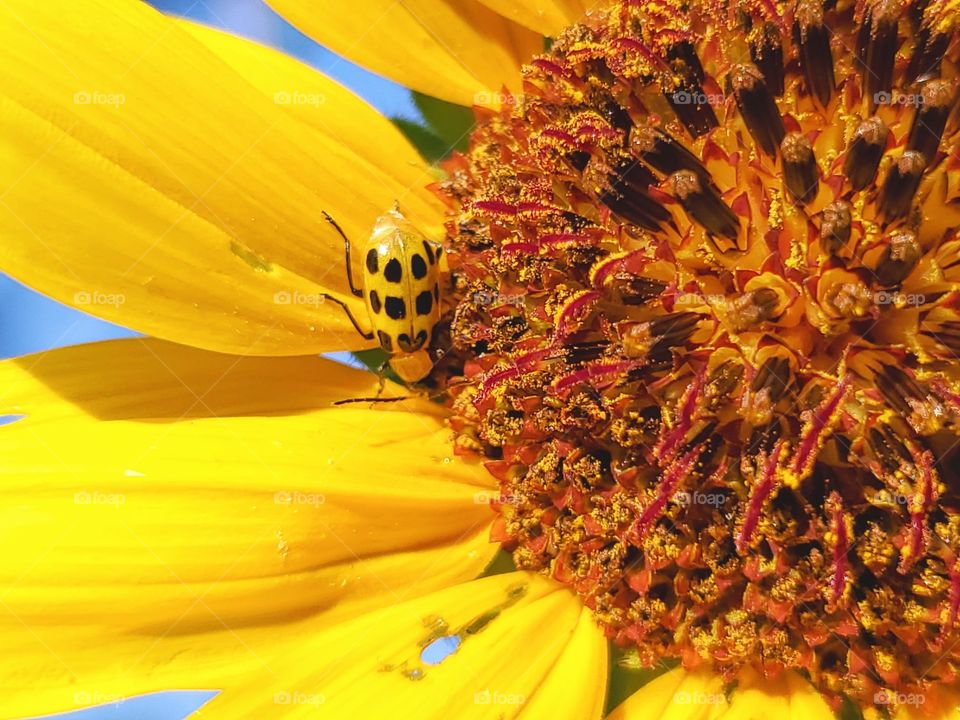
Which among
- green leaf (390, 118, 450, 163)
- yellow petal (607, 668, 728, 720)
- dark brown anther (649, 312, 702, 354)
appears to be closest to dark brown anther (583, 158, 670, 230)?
dark brown anther (649, 312, 702, 354)

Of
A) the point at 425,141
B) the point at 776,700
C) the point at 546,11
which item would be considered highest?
the point at 546,11

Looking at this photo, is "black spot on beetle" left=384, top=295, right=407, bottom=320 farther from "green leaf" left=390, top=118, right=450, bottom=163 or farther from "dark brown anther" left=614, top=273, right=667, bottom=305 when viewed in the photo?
"green leaf" left=390, top=118, right=450, bottom=163

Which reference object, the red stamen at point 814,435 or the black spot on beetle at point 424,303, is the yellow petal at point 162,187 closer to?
the black spot on beetle at point 424,303

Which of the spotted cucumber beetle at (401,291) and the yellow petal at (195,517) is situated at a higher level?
the spotted cucumber beetle at (401,291)

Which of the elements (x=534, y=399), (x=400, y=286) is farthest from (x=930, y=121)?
(x=400, y=286)

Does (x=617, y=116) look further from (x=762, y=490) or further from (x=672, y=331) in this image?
(x=762, y=490)

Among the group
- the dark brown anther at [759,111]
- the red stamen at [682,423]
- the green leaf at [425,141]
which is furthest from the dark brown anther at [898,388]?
the green leaf at [425,141]
